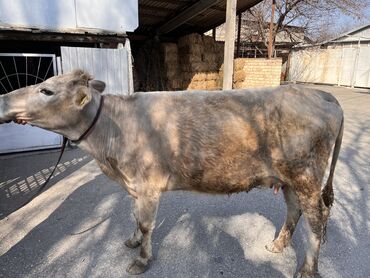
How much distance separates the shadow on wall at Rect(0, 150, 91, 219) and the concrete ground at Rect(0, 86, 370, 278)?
0.03 meters

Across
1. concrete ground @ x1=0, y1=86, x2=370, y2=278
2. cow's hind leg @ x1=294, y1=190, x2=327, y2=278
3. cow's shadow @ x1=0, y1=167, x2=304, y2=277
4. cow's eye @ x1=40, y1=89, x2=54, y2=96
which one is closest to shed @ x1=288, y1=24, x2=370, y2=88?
concrete ground @ x1=0, y1=86, x2=370, y2=278

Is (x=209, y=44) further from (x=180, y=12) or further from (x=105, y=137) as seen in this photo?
(x=105, y=137)

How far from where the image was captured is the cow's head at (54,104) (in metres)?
2.27

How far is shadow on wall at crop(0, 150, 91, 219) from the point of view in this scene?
4086 mm

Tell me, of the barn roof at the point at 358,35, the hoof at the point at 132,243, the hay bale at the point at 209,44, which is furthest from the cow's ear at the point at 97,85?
the barn roof at the point at 358,35

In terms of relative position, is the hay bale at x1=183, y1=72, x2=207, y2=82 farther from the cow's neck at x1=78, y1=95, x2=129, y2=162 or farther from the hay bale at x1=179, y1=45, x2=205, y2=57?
the cow's neck at x1=78, y1=95, x2=129, y2=162

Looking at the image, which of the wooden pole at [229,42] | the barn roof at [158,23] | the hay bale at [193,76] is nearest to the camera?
the barn roof at [158,23]

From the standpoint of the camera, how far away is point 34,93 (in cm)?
230

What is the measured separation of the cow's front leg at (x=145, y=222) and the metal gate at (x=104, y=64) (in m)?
4.40

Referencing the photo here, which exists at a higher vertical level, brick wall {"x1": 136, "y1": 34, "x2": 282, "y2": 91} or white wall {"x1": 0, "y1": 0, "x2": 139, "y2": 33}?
white wall {"x1": 0, "y1": 0, "x2": 139, "y2": 33}

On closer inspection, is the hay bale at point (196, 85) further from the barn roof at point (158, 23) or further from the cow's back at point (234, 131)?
the cow's back at point (234, 131)

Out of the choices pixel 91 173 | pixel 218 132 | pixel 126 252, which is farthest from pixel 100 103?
pixel 91 173

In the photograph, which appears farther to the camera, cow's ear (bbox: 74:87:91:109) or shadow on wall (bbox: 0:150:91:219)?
shadow on wall (bbox: 0:150:91:219)

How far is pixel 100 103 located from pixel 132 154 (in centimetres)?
51
